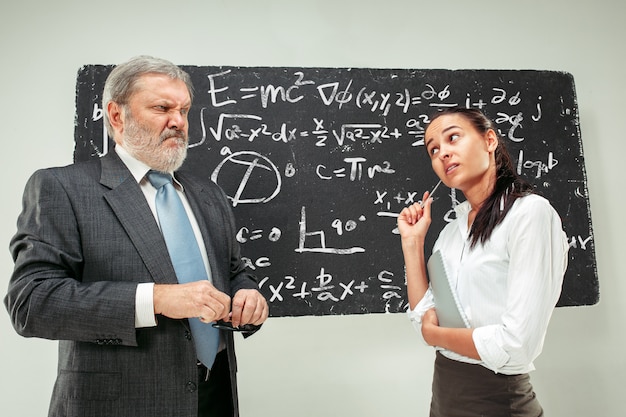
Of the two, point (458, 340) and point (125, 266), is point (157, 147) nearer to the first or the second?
point (125, 266)

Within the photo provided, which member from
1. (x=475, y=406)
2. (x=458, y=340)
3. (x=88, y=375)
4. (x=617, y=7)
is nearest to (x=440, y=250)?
(x=458, y=340)

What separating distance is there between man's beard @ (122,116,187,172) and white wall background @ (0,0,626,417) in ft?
2.69

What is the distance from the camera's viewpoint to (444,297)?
1360 millimetres

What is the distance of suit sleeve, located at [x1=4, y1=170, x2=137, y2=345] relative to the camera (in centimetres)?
110

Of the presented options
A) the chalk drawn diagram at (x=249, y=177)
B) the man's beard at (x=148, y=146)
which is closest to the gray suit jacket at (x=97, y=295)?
the man's beard at (x=148, y=146)

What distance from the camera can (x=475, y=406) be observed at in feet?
4.07

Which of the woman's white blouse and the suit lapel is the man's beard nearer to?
the suit lapel

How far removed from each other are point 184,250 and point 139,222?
0.47 ft

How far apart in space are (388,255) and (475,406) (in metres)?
0.81

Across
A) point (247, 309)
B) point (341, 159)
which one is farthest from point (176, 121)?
point (341, 159)

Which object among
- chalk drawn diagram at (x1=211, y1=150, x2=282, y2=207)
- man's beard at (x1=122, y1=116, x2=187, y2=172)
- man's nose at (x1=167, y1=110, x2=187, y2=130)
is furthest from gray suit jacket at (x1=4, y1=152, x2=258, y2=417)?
chalk drawn diagram at (x1=211, y1=150, x2=282, y2=207)

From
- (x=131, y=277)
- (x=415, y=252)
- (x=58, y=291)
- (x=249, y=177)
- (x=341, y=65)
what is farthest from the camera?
(x=341, y=65)

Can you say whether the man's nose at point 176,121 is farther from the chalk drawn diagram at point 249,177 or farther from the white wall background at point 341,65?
the white wall background at point 341,65

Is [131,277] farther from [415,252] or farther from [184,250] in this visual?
[415,252]
